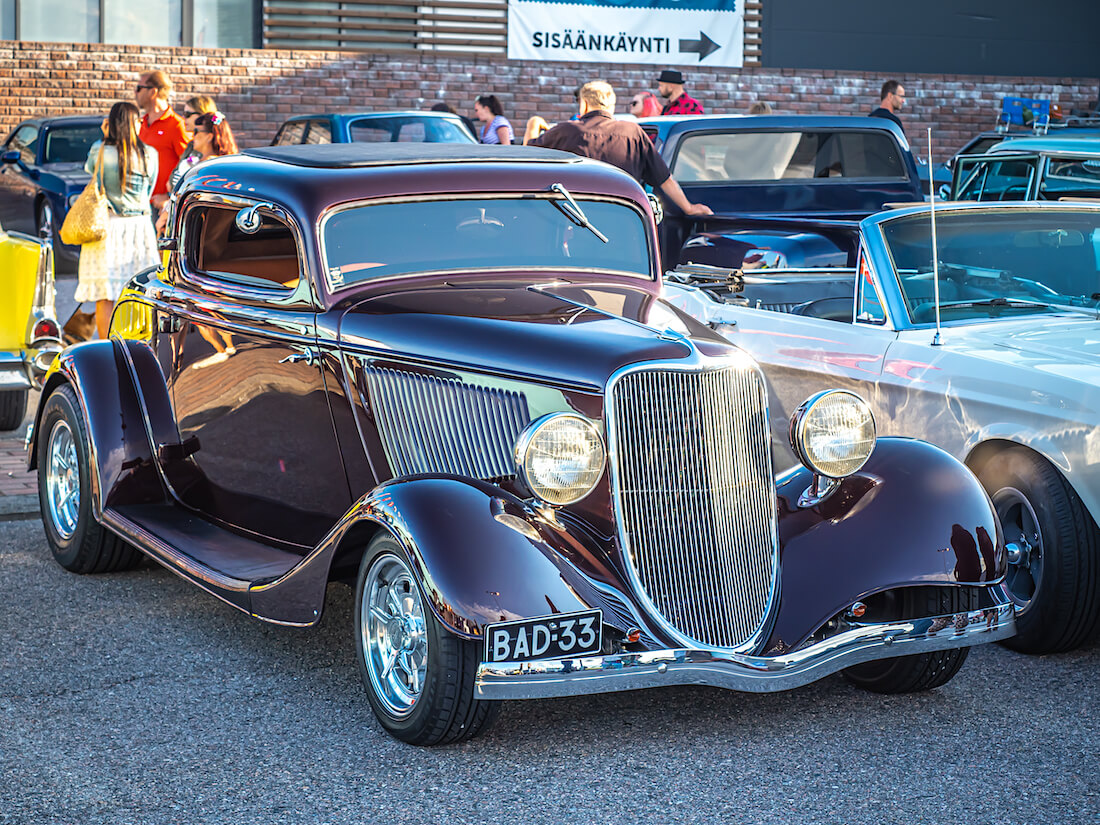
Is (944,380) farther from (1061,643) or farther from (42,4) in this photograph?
(42,4)

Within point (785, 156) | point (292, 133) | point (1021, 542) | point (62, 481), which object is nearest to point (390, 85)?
point (292, 133)

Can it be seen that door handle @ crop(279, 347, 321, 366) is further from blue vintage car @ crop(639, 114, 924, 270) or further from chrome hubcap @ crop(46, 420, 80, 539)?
blue vintage car @ crop(639, 114, 924, 270)

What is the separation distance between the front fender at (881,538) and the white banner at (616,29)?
17.0 meters

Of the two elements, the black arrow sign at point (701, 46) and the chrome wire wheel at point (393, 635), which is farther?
the black arrow sign at point (701, 46)

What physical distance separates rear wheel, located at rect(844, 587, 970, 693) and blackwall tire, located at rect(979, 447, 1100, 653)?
0.38m

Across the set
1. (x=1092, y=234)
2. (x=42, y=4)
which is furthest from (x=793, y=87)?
(x=1092, y=234)

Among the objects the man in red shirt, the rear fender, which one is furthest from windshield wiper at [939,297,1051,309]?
the man in red shirt

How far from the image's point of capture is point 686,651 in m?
3.81

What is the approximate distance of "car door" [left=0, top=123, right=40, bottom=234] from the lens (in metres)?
16.3

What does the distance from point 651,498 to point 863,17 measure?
64.6 ft

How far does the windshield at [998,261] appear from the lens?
5723mm

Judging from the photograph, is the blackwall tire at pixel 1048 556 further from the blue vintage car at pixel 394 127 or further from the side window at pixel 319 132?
the side window at pixel 319 132

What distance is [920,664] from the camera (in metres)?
4.39

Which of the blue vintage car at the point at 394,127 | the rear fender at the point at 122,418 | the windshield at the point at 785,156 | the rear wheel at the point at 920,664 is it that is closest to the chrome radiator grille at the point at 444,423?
the rear wheel at the point at 920,664
